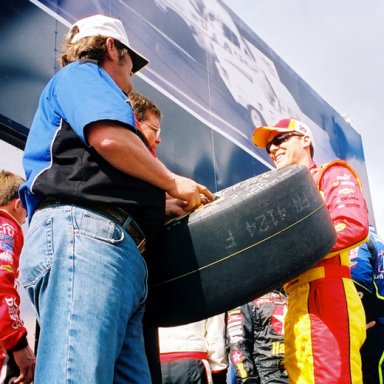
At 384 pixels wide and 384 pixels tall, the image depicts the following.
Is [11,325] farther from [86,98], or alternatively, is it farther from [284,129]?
[284,129]

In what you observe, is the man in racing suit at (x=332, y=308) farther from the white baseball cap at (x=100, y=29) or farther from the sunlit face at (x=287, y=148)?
the white baseball cap at (x=100, y=29)

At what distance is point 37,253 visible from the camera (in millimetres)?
1307

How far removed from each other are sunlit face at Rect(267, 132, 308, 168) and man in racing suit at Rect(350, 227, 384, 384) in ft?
3.22

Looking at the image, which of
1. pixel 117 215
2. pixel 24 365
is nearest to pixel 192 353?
pixel 24 365

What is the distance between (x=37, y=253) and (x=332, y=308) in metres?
1.15

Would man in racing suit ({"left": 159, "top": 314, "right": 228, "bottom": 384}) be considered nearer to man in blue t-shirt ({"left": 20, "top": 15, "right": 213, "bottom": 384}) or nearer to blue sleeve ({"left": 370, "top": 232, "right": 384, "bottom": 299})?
blue sleeve ({"left": 370, "top": 232, "right": 384, "bottom": 299})

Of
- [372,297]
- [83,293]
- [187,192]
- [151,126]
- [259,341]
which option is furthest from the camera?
[259,341]

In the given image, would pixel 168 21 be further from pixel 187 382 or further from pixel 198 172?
pixel 187 382

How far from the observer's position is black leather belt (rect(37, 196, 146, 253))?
4.42ft

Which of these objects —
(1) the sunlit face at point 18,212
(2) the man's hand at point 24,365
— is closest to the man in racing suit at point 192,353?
(2) the man's hand at point 24,365

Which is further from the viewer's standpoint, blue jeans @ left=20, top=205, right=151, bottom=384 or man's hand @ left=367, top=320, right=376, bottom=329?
man's hand @ left=367, top=320, right=376, bottom=329

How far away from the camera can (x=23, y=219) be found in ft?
9.15

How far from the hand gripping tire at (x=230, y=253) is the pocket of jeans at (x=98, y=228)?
0.70ft

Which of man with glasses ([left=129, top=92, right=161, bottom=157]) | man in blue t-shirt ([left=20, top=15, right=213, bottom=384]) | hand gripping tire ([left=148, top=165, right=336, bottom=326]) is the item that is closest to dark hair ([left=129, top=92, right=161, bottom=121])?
man with glasses ([left=129, top=92, right=161, bottom=157])
